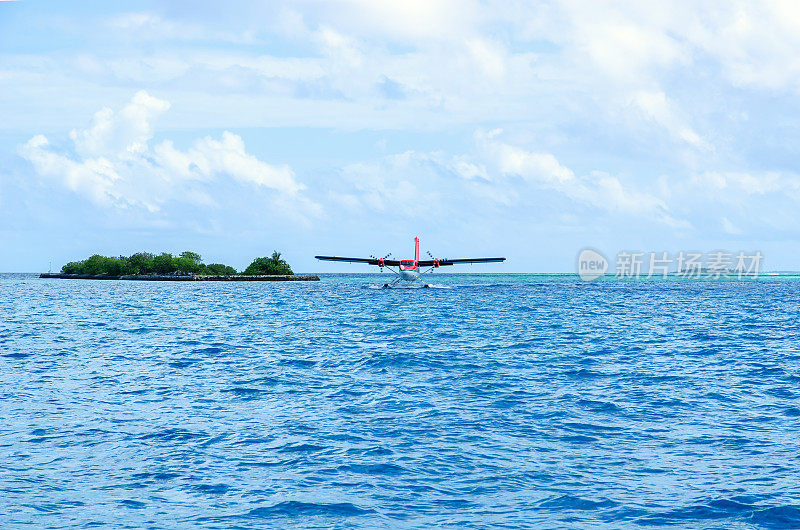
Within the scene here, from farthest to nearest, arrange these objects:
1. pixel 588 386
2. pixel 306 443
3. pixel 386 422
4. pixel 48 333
Result: pixel 48 333 → pixel 588 386 → pixel 386 422 → pixel 306 443

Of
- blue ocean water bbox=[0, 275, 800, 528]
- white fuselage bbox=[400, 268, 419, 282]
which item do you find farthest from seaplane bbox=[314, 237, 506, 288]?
blue ocean water bbox=[0, 275, 800, 528]

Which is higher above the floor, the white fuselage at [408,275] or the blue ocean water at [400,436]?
the white fuselage at [408,275]

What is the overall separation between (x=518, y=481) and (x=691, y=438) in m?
4.89

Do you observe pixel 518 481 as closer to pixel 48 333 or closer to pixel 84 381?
pixel 84 381

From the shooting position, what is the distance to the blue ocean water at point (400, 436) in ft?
34.6

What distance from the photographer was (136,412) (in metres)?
17.2

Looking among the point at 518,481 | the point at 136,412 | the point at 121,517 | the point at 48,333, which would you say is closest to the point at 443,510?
the point at 518,481

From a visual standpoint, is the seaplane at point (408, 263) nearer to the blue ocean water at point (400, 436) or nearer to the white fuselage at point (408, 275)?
the white fuselage at point (408, 275)

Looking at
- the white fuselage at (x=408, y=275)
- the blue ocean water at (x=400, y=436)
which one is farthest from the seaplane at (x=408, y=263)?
the blue ocean water at (x=400, y=436)

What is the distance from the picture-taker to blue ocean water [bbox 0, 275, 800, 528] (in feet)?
34.6

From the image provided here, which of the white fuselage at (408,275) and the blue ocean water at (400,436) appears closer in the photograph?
the blue ocean water at (400,436)

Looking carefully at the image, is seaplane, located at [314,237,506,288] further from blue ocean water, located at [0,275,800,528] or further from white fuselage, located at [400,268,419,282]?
blue ocean water, located at [0,275,800,528]

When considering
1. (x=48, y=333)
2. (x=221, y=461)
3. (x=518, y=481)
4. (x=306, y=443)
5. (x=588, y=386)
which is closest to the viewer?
(x=518, y=481)

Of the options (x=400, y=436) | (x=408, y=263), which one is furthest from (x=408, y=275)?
(x=400, y=436)
